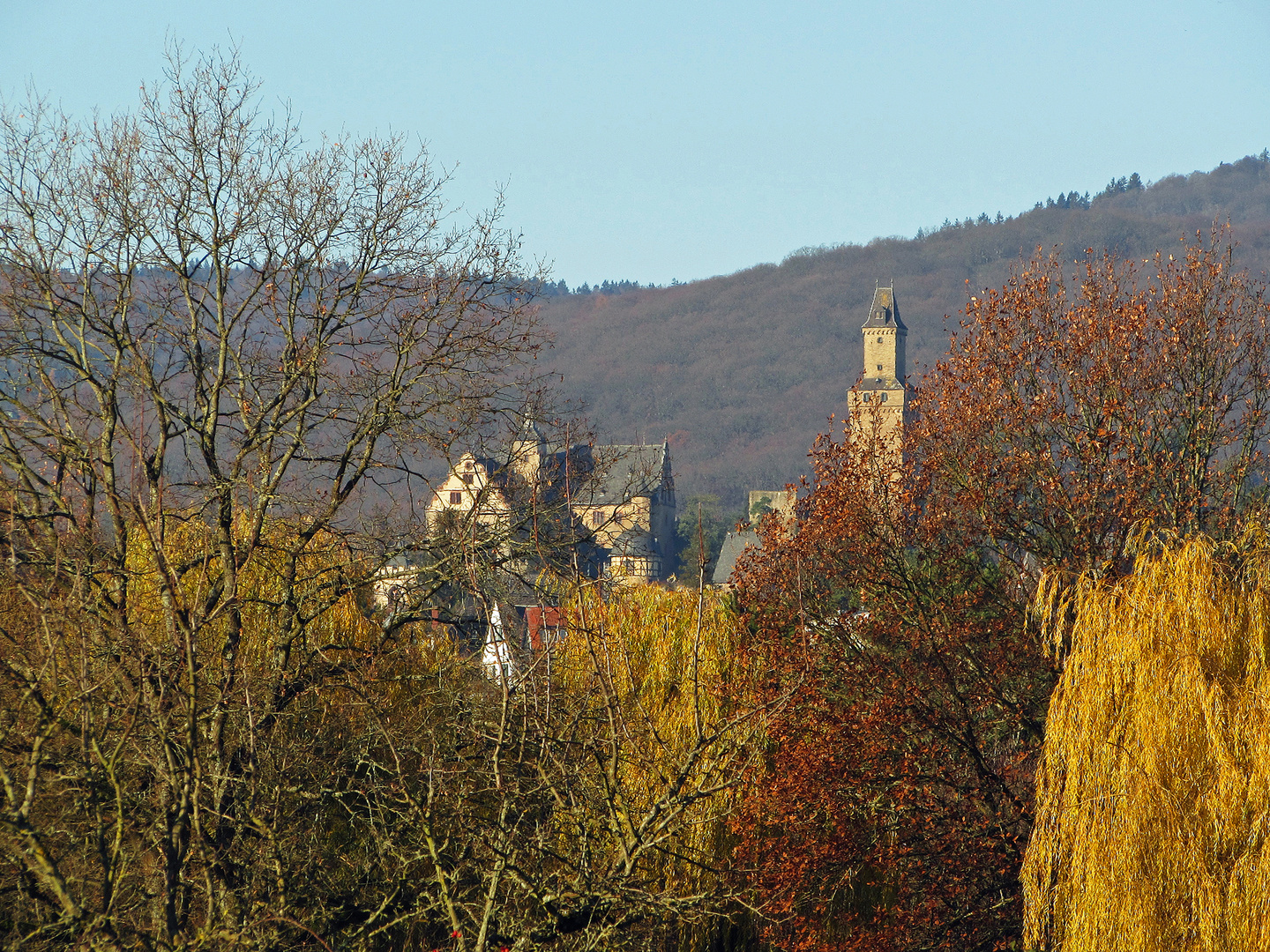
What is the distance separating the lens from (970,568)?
1533 centimetres

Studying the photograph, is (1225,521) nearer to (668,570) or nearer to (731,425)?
(668,570)

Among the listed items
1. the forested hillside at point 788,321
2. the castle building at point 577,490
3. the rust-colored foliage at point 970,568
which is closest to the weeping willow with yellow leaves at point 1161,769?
the rust-colored foliage at point 970,568

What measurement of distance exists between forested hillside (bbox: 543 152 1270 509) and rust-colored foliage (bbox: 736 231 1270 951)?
3856 inches

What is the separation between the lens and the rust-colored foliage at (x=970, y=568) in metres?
→ 14.1

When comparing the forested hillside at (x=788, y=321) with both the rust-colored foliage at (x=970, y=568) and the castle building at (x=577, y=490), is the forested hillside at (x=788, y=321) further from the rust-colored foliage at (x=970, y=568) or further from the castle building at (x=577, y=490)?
the castle building at (x=577, y=490)

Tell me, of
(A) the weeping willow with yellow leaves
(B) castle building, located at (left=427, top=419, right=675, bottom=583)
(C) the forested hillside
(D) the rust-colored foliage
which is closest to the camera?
(A) the weeping willow with yellow leaves

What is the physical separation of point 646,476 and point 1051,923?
6.20 m

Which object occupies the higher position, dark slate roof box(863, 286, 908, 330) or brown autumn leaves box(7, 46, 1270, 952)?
dark slate roof box(863, 286, 908, 330)

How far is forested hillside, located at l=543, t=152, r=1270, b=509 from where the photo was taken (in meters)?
130

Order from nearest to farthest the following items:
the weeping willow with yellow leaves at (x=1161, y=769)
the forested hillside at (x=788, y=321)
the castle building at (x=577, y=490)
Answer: the weeping willow with yellow leaves at (x=1161, y=769), the castle building at (x=577, y=490), the forested hillside at (x=788, y=321)

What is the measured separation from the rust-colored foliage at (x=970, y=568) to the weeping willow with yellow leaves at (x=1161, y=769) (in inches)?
118

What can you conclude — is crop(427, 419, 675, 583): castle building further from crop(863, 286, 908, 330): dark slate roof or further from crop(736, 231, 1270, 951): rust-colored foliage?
crop(863, 286, 908, 330): dark slate roof

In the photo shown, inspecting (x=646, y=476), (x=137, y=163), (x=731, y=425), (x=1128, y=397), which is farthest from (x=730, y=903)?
(x=731, y=425)

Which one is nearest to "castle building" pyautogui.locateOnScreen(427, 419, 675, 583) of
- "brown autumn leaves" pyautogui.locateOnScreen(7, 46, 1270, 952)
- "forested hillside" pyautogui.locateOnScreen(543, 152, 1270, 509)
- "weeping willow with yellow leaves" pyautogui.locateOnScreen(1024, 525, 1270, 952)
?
"brown autumn leaves" pyautogui.locateOnScreen(7, 46, 1270, 952)
